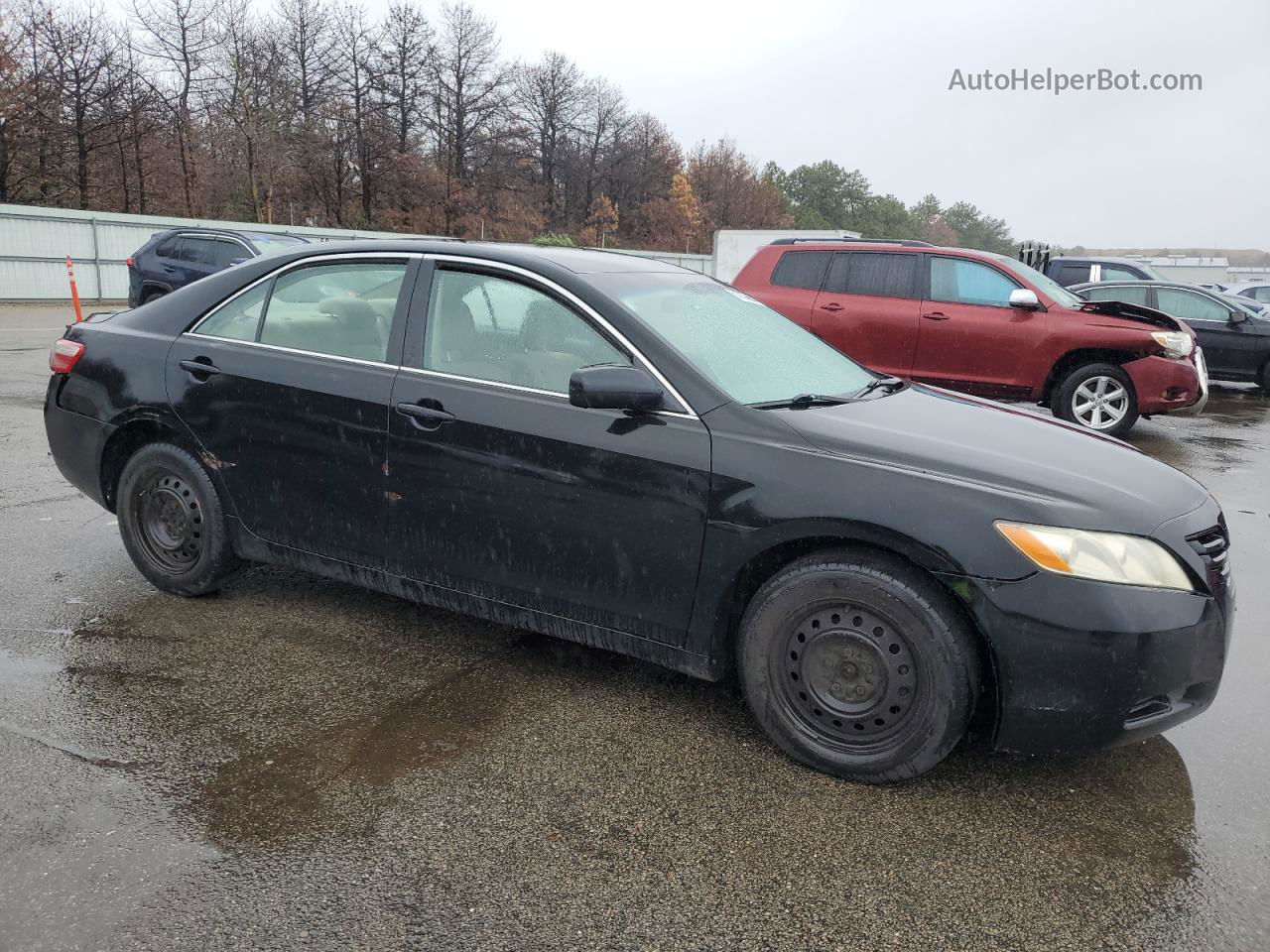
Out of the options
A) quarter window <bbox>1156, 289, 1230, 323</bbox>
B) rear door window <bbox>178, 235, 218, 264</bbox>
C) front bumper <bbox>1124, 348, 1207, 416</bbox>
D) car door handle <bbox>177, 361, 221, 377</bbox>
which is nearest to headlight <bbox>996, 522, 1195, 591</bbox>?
car door handle <bbox>177, 361, 221, 377</bbox>

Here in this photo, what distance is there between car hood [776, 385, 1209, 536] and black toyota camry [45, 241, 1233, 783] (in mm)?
13

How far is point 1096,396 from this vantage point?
9.67 meters

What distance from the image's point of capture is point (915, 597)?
2.87 m

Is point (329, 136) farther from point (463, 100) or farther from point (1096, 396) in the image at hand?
point (1096, 396)

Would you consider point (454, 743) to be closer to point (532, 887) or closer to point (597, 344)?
point (532, 887)

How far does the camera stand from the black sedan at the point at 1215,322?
14.3 metres

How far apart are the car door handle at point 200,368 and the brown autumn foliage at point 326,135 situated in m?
37.3

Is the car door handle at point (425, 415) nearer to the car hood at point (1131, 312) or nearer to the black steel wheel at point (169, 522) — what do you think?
the black steel wheel at point (169, 522)

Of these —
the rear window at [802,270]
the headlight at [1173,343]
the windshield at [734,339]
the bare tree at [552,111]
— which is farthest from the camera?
the bare tree at [552,111]

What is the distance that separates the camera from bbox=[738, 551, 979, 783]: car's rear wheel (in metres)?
2.86

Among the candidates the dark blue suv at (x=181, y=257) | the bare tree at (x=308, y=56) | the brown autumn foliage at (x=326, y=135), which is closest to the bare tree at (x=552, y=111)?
the brown autumn foliage at (x=326, y=135)

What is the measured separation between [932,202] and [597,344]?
170382mm

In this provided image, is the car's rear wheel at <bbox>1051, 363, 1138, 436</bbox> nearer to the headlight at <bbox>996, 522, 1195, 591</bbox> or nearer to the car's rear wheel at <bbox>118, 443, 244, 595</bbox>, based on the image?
the headlight at <bbox>996, 522, 1195, 591</bbox>

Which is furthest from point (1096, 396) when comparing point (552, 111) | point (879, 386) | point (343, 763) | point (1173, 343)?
point (552, 111)
